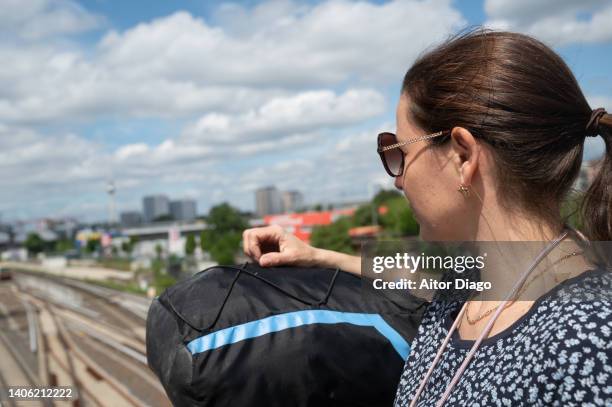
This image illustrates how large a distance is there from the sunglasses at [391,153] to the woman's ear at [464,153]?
0.40 feet

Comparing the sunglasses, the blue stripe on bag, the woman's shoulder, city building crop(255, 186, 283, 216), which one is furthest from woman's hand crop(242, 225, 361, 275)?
city building crop(255, 186, 283, 216)

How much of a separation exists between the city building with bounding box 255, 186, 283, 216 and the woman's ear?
485 ft

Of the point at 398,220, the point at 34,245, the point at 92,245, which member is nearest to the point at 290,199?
the point at 34,245

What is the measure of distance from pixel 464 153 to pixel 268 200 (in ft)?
494

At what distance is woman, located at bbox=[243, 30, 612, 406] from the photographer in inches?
38.3

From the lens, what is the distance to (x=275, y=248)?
1.78 metres

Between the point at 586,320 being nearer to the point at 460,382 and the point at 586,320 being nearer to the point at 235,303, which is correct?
the point at 460,382

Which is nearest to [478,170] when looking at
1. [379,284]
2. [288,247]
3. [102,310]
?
[379,284]

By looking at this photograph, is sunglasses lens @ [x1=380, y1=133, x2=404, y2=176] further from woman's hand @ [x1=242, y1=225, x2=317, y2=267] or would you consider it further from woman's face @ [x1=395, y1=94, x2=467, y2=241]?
woman's hand @ [x1=242, y1=225, x2=317, y2=267]

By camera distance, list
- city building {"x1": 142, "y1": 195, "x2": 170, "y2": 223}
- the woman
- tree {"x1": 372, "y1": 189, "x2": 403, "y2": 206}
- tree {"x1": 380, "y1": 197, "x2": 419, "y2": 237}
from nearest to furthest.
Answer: the woman
tree {"x1": 380, "y1": 197, "x2": 419, "y2": 237}
tree {"x1": 372, "y1": 189, "x2": 403, "y2": 206}
city building {"x1": 142, "y1": 195, "x2": 170, "y2": 223}

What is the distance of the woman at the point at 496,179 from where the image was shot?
0.97 m

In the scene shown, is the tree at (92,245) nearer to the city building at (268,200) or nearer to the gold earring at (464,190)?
the city building at (268,200)

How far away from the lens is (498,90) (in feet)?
3.56

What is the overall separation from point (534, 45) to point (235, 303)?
0.92 meters
